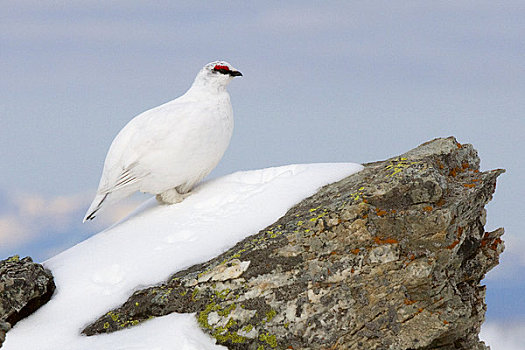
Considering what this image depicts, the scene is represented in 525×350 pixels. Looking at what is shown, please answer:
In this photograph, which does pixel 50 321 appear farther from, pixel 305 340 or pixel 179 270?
→ pixel 305 340

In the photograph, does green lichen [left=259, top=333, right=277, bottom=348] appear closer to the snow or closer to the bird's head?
the snow

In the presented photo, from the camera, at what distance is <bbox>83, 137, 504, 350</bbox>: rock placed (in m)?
5.79

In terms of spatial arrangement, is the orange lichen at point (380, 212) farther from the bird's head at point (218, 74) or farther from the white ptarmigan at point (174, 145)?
the bird's head at point (218, 74)

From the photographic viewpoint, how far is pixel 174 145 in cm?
729

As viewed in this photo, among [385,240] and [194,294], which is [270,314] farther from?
[385,240]

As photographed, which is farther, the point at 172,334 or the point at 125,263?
the point at 125,263

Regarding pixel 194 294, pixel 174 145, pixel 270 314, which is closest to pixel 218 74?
pixel 174 145

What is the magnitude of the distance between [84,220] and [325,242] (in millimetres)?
3224

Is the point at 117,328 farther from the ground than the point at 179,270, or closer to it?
closer to it

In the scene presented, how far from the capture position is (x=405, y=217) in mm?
6141

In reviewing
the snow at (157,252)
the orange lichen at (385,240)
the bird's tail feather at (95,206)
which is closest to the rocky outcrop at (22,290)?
the snow at (157,252)

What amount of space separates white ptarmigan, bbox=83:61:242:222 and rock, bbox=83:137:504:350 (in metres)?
1.46

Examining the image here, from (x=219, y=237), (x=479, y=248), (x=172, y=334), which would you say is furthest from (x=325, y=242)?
(x=479, y=248)

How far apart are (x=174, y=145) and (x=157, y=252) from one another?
133 cm
